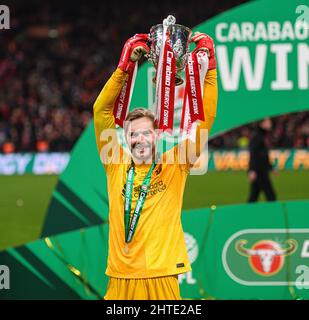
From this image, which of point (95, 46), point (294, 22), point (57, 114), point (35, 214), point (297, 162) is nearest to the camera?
point (294, 22)

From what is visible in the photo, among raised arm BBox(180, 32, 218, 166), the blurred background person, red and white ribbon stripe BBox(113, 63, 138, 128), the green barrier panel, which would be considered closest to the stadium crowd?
the blurred background person

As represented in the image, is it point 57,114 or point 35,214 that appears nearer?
point 35,214

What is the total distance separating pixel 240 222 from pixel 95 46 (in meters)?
18.8

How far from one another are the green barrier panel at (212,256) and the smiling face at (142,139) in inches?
96.2

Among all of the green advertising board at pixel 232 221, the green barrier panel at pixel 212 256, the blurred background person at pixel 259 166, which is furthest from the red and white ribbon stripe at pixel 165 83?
the blurred background person at pixel 259 166

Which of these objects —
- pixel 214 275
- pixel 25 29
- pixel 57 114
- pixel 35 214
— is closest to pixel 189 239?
pixel 214 275

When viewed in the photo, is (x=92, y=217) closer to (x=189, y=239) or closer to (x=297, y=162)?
(x=189, y=239)

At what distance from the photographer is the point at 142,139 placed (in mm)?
3529

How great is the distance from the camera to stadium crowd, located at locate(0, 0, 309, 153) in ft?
65.6

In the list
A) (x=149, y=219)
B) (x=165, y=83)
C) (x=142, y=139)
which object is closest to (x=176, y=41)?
(x=165, y=83)

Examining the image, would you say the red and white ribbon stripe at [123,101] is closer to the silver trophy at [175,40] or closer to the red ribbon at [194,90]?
the silver trophy at [175,40]

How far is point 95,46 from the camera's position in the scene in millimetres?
23984

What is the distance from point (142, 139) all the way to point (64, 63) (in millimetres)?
20788

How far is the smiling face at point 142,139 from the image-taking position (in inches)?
139
